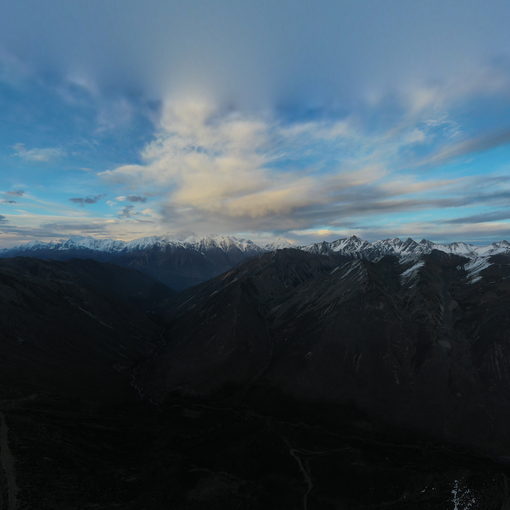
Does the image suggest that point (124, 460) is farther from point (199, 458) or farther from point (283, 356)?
point (283, 356)

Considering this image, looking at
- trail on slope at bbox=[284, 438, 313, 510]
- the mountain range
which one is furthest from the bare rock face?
trail on slope at bbox=[284, 438, 313, 510]

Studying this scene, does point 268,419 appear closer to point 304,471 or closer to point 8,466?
point 304,471

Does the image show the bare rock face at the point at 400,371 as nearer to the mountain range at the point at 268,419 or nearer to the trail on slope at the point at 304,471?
the mountain range at the point at 268,419

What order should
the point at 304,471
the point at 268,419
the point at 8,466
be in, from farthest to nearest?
the point at 268,419
the point at 304,471
the point at 8,466

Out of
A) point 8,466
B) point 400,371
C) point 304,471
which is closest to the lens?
point 8,466

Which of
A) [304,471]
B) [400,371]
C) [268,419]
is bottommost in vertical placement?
[268,419]

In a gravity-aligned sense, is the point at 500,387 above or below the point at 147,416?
above

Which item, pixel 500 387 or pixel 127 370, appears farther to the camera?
pixel 127 370

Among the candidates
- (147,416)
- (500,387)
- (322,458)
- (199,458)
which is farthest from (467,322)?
(147,416)

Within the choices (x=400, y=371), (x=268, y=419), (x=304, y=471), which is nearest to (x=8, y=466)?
(x=304, y=471)
